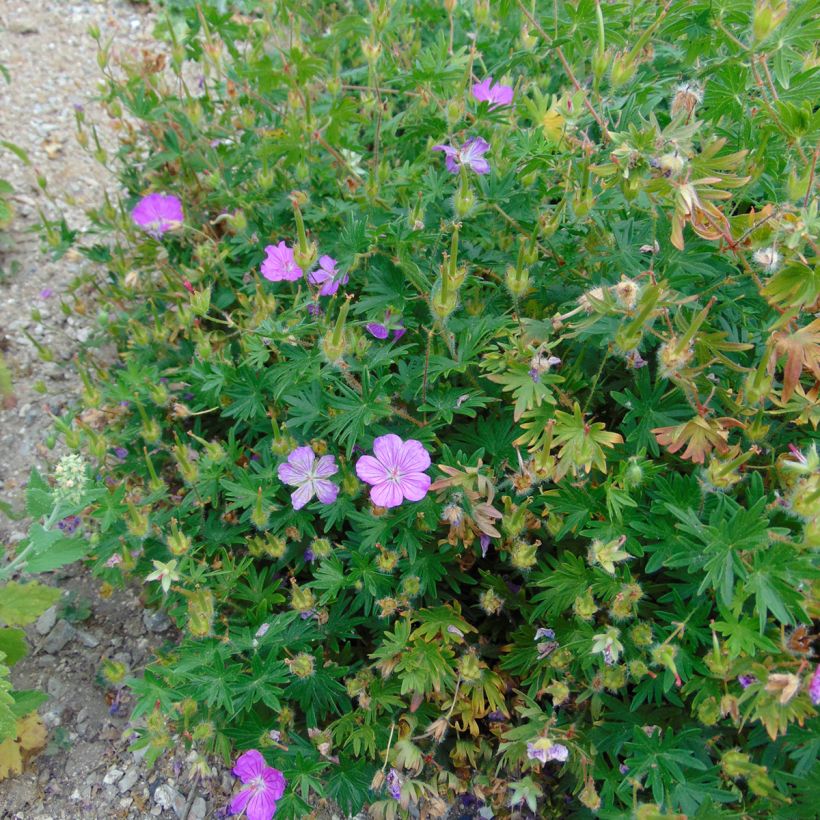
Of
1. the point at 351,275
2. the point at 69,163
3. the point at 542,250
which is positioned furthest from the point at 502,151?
the point at 69,163

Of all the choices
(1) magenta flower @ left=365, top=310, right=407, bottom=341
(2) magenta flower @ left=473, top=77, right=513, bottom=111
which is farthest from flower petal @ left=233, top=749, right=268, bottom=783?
(2) magenta flower @ left=473, top=77, right=513, bottom=111

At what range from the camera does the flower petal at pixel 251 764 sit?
1742 millimetres

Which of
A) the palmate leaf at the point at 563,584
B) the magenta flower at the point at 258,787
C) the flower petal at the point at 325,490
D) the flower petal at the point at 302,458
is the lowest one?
the magenta flower at the point at 258,787

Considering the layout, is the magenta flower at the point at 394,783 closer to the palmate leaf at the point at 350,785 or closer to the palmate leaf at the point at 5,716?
the palmate leaf at the point at 350,785

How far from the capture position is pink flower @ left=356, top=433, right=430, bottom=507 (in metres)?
1.72

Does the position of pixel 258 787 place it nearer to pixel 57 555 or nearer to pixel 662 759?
pixel 57 555

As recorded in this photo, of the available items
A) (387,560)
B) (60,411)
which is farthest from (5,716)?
(60,411)

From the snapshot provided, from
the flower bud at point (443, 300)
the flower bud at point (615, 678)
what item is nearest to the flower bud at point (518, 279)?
the flower bud at point (443, 300)

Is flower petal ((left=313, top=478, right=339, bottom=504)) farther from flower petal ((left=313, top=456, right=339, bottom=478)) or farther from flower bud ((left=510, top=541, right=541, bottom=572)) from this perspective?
flower bud ((left=510, top=541, right=541, bottom=572))

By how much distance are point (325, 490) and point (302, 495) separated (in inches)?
2.2

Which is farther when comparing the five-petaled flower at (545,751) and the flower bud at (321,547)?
the flower bud at (321,547)

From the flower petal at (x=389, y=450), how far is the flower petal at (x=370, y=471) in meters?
0.02

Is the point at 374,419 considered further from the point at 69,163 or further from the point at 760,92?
the point at 69,163

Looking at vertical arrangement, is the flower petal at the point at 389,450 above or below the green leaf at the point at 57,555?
above
